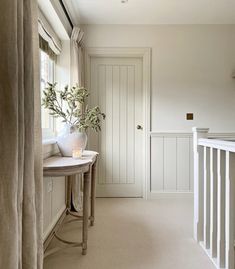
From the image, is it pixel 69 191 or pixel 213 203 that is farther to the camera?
pixel 69 191

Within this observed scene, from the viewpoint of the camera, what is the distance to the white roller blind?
2.34 metres

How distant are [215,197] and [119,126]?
6.61 ft

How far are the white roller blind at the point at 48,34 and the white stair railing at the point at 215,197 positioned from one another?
1666mm

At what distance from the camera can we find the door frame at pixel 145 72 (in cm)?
361

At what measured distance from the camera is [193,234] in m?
2.38

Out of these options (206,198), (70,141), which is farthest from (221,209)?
(70,141)

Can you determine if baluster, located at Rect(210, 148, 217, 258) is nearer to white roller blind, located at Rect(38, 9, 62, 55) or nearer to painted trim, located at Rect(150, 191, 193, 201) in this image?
painted trim, located at Rect(150, 191, 193, 201)

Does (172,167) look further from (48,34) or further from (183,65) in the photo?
(48,34)

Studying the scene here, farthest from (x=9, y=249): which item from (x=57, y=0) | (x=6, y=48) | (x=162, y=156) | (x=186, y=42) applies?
(x=186, y=42)

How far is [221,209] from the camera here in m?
1.79

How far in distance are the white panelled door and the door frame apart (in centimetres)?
8

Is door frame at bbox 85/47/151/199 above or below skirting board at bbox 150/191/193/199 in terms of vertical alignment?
above

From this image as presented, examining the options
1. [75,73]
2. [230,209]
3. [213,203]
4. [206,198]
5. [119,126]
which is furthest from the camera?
[119,126]

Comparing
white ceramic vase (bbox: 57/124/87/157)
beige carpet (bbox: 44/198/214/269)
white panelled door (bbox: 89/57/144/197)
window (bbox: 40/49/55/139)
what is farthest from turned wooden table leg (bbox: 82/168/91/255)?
white panelled door (bbox: 89/57/144/197)
